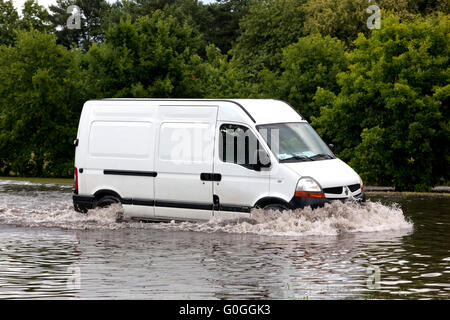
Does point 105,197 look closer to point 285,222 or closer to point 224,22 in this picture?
point 285,222

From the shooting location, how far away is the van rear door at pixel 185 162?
16781 millimetres

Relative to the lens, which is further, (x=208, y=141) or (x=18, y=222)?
(x=18, y=222)

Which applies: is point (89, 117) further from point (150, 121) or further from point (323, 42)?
point (323, 42)

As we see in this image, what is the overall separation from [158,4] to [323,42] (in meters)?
48.8

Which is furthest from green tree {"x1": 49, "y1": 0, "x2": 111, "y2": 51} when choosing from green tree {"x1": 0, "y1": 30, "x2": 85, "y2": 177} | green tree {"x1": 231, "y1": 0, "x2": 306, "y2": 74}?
green tree {"x1": 0, "y1": 30, "x2": 85, "y2": 177}

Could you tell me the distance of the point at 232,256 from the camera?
43.7 ft

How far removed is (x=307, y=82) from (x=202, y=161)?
3319 cm

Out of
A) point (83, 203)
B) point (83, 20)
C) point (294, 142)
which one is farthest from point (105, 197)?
point (83, 20)

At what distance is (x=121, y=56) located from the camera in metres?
46.8

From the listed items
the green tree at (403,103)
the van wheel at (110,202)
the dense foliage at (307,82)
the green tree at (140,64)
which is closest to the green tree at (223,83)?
the dense foliage at (307,82)

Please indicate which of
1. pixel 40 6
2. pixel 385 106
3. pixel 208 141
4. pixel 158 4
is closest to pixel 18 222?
pixel 208 141

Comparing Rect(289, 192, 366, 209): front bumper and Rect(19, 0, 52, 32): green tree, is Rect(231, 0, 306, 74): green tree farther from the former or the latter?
Rect(289, 192, 366, 209): front bumper

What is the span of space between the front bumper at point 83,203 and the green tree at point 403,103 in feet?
72.7

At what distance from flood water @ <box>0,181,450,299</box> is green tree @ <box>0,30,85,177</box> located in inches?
1170
